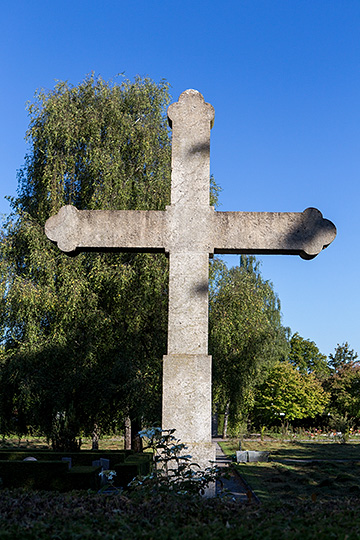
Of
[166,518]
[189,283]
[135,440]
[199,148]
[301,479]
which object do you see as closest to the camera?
[166,518]

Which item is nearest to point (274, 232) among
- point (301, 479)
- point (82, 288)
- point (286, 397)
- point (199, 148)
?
point (199, 148)

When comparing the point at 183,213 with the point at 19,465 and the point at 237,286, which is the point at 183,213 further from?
the point at 237,286

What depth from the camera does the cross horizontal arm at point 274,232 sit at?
5.58 meters

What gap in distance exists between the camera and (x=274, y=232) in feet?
18.5

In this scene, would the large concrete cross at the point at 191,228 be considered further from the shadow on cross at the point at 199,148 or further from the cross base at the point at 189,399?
the cross base at the point at 189,399

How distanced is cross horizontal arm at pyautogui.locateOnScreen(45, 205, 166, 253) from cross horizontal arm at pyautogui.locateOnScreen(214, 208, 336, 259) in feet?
2.03

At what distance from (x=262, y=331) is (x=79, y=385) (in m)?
5.88

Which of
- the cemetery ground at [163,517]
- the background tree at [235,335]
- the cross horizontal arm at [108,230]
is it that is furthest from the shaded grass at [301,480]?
the cemetery ground at [163,517]

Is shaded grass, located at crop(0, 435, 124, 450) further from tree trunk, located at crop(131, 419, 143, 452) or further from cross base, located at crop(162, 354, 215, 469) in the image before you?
cross base, located at crop(162, 354, 215, 469)

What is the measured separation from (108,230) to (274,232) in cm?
162

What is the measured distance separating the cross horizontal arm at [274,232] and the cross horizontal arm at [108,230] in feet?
2.03

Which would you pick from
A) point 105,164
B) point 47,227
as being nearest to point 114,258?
point 105,164

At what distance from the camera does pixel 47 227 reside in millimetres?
5730

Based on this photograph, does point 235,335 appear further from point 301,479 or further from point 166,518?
point 166,518
